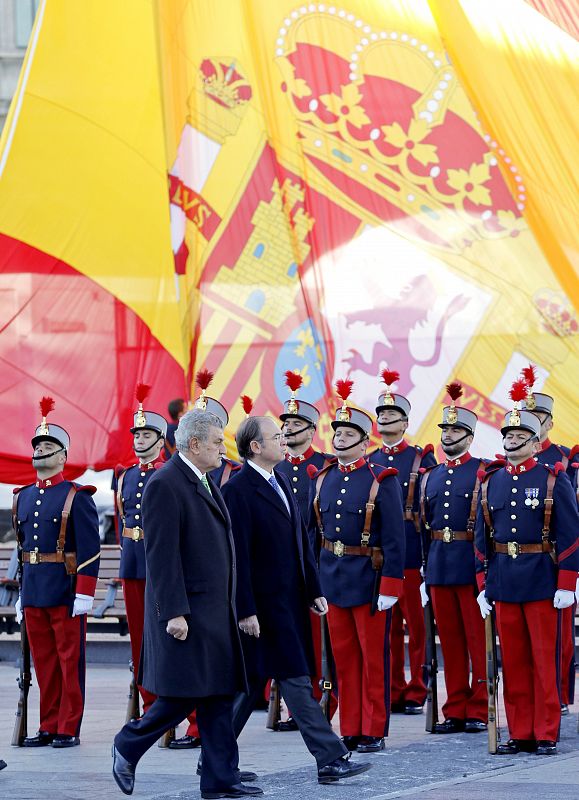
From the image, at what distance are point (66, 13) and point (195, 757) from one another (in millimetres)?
6365

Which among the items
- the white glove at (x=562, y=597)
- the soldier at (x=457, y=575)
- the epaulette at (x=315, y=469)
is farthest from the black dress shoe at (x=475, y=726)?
the epaulette at (x=315, y=469)

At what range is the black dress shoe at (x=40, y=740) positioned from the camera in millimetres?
9055

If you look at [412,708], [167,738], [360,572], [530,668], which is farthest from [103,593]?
[530,668]

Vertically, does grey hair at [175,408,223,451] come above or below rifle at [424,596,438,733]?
above

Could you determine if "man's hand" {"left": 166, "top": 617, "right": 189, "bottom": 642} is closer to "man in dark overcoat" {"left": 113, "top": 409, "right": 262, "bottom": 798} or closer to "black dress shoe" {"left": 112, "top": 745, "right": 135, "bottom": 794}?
"man in dark overcoat" {"left": 113, "top": 409, "right": 262, "bottom": 798}

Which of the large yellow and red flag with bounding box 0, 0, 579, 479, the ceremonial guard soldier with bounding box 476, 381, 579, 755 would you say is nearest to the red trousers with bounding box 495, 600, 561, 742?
the ceremonial guard soldier with bounding box 476, 381, 579, 755

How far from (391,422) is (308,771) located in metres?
2.90

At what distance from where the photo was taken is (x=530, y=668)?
847 cm

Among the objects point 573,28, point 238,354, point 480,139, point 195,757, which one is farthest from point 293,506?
point 573,28

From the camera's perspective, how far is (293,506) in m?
7.74

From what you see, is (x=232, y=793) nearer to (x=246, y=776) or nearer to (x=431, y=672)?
(x=246, y=776)

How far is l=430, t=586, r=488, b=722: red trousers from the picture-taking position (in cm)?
937

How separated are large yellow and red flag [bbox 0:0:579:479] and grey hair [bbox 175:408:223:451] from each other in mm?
4636

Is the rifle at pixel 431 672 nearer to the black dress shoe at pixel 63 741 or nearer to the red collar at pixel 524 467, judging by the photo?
the red collar at pixel 524 467
